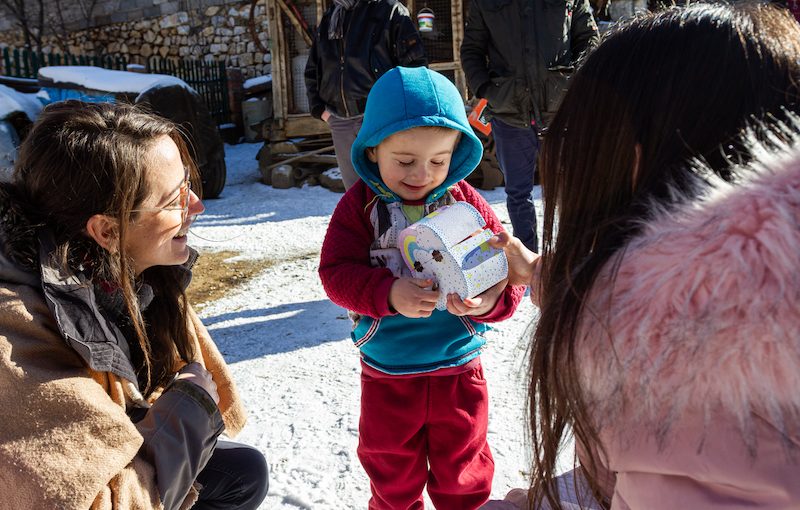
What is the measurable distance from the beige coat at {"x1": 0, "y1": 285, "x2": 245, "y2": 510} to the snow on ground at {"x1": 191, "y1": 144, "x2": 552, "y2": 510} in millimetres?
776

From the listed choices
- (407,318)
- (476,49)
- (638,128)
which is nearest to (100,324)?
(407,318)

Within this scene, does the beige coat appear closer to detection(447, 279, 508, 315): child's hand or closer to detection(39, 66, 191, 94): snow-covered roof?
detection(447, 279, 508, 315): child's hand

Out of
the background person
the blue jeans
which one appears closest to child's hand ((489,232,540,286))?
the background person

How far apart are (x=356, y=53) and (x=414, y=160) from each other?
2456mm

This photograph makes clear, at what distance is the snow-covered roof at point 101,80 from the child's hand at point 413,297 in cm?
630

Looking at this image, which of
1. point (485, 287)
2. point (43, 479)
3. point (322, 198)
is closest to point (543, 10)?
point (485, 287)

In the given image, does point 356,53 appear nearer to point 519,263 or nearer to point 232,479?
point 519,263

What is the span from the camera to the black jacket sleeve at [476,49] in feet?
12.0

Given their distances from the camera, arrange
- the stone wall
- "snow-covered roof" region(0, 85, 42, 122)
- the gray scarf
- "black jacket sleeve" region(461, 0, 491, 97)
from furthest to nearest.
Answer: the stone wall → "snow-covered roof" region(0, 85, 42, 122) → the gray scarf → "black jacket sleeve" region(461, 0, 491, 97)

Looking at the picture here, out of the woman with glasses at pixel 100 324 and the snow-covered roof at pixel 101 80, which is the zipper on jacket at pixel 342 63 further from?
the snow-covered roof at pixel 101 80

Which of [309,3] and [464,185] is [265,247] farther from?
[309,3]

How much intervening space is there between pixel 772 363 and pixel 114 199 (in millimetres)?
1222

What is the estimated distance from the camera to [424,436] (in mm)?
1661

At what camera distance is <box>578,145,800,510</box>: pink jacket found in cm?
70
